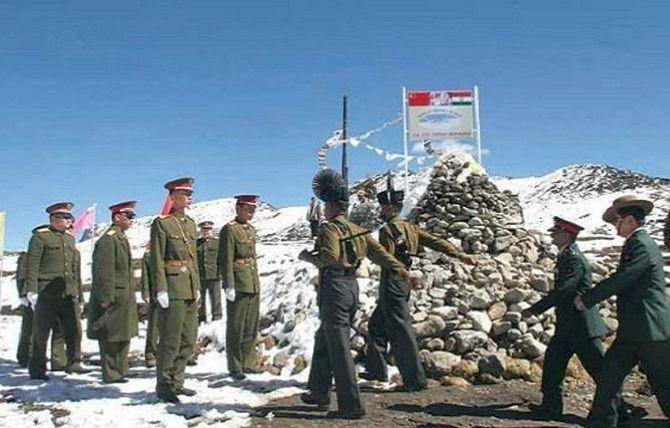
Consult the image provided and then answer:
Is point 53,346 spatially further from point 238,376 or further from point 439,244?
point 439,244

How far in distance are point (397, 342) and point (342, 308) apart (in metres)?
1.47

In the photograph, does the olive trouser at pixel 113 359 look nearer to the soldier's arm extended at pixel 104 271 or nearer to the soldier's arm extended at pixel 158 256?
the soldier's arm extended at pixel 104 271

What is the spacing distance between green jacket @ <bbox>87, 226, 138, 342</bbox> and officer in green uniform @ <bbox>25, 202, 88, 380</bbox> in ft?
3.08

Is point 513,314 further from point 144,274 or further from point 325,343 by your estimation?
point 144,274

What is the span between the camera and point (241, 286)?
9242 mm

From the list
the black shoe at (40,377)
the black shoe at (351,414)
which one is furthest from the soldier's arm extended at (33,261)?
the black shoe at (351,414)

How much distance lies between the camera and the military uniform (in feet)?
26.3

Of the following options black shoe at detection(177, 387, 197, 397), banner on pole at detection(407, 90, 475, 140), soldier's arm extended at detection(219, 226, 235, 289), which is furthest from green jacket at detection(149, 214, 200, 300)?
banner on pole at detection(407, 90, 475, 140)

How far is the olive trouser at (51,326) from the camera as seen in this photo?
9352 mm

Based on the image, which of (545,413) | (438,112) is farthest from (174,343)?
(438,112)

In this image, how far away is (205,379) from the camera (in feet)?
29.7

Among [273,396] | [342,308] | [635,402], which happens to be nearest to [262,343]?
[273,396]

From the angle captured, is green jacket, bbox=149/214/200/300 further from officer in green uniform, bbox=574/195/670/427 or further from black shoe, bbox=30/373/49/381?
officer in green uniform, bbox=574/195/670/427

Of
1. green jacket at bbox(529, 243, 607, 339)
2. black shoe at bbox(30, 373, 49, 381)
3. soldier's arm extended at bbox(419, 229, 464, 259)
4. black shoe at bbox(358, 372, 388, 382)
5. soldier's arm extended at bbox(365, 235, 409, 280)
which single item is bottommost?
black shoe at bbox(30, 373, 49, 381)
